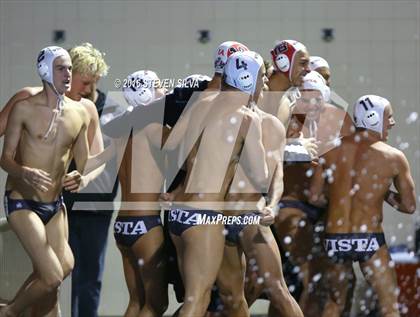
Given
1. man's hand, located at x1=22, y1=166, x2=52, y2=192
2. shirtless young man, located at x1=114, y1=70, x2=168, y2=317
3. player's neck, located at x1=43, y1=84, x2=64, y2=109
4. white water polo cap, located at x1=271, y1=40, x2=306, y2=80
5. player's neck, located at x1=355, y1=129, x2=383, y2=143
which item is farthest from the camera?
white water polo cap, located at x1=271, y1=40, x2=306, y2=80

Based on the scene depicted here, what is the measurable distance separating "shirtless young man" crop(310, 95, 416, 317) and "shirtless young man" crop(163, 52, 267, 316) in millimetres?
891

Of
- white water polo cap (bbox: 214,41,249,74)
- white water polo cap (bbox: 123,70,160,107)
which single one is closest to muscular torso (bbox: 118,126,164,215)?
white water polo cap (bbox: 123,70,160,107)

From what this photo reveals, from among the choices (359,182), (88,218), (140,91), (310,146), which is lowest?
(88,218)

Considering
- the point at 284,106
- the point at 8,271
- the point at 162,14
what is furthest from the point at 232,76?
the point at 162,14

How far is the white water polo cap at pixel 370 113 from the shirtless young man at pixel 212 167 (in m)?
0.87

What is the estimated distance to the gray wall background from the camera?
1155cm

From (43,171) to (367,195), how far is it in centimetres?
210

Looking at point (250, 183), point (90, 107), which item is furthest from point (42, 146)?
point (250, 183)

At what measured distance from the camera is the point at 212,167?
873 cm

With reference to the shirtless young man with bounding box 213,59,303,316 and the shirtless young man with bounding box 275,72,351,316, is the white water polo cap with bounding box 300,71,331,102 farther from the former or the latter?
the shirtless young man with bounding box 213,59,303,316

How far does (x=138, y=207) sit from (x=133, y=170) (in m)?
0.23

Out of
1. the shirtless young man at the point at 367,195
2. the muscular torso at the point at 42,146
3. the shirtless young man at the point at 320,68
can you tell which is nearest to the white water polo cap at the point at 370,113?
the shirtless young man at the point at 367,195

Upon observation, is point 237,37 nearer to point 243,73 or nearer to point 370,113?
point 370,113

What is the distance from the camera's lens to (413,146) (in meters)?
11.6
